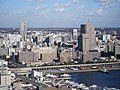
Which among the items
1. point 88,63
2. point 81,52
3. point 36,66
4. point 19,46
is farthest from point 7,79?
point 19,46

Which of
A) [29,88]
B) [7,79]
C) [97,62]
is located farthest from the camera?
[97,62]

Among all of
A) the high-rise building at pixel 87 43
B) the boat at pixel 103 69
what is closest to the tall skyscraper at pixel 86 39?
the high-rise building at pixel 87 43

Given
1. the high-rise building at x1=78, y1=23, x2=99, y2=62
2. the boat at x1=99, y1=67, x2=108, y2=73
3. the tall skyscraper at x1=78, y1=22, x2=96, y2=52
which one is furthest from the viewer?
the tall skyscraper at x1=78, y1=22, x2=96, y2=52

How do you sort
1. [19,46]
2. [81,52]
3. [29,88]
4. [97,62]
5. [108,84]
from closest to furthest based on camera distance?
[29,88] < [108,84] < [97,62] < [81,52] < [19,46]

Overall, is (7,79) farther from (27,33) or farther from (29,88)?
(27,33)

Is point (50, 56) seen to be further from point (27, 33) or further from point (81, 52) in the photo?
point (27, 33)

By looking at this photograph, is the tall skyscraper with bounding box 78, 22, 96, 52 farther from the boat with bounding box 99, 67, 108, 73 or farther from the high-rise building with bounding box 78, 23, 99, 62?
the boat with bounding box 99, 67, 108, 73

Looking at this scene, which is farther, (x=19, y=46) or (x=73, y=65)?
(x=19, y=46)

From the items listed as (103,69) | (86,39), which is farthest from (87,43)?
(103,69)

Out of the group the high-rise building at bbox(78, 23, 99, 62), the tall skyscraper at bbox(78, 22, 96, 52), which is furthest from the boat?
the tall skyscraper at bbox(78, 22, 96, 52)
